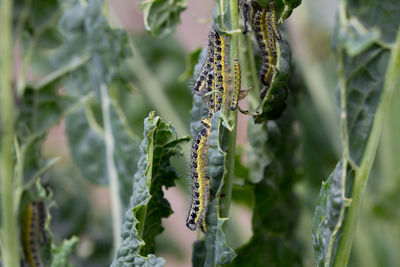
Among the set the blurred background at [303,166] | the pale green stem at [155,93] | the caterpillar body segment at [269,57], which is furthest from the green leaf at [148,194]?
the pale green stem at [155,93]

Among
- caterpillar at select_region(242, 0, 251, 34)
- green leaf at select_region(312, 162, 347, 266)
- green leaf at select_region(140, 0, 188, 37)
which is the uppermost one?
green leaf at select_region(140, 0, 188, 37)

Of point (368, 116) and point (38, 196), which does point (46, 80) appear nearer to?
point (38, 196)

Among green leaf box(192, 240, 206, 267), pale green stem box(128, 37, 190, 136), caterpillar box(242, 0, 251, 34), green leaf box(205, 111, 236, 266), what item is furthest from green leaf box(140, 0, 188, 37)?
pale green stem box(128, 37, 190, 136)

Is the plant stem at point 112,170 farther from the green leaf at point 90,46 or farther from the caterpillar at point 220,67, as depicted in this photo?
the caterpillar at point 220,67

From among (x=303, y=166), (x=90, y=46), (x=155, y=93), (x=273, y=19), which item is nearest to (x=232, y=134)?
(x=273, y=19)

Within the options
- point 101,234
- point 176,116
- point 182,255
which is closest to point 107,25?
point 176,116

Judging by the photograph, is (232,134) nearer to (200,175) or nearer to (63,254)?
(200,175)

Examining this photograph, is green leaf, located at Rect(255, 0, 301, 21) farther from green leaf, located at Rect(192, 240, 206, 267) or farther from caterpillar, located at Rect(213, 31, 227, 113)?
green leaf, located at Rect(192, 240, 206, 267)
